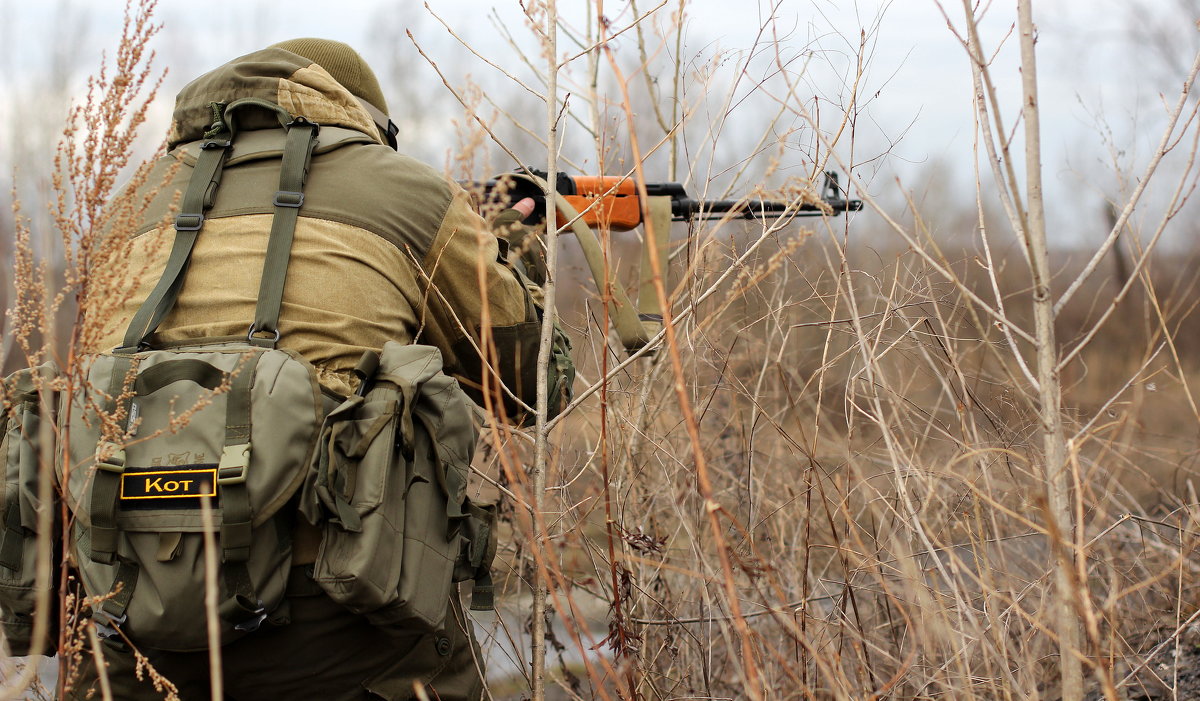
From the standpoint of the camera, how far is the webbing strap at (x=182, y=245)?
1.95 metres

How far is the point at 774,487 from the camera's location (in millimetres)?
3402

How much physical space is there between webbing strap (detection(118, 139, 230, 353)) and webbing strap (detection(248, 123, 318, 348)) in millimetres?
170

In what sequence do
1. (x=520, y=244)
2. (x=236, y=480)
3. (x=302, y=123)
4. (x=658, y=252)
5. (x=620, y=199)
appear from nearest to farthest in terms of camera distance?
(x=236, y=480), (x=302, y=123), (x=520, y=244), (x=658, y=252), (x=620, y=199)

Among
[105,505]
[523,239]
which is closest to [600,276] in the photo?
[523,239]

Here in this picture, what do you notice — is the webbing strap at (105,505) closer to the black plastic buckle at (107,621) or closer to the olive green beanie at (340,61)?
the black plastic buckle at (107,621)

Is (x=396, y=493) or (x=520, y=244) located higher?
(x=520, y=244)

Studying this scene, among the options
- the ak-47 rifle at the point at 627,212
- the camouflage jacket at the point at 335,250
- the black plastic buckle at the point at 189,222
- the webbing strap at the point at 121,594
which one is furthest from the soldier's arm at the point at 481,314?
the webbing strap at the point at 121,594

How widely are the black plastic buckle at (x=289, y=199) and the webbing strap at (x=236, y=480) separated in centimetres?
47

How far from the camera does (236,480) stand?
1721mm

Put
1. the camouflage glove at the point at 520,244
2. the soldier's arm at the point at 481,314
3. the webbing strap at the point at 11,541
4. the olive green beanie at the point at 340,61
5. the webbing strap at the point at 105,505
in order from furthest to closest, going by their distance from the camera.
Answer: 1. the olive green beanie at the point at 340,61
2. the camouflage glove at the point at 520,244
3. the soldier's arm at the point at 481,314
4. the webbing strap at the point at 11,541
5. the webbing strap at the point at 105,505

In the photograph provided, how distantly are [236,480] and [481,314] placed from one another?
0.67 metres

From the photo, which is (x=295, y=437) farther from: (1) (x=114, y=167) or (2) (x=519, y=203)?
(2) (x=519, y=203)

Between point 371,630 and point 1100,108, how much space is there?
224cm

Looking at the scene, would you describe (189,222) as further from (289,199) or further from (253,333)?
(253,333)
